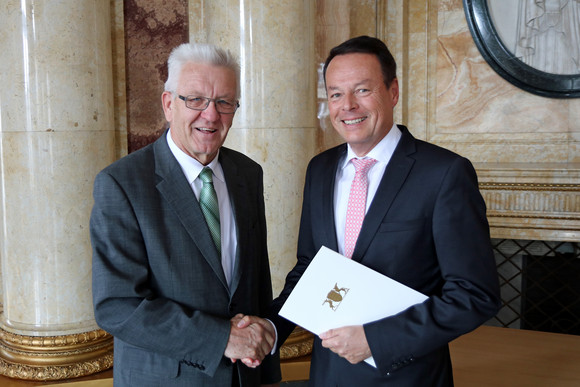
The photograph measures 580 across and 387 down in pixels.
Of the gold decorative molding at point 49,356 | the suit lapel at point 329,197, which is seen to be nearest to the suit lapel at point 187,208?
the suit lapel at point 329,197

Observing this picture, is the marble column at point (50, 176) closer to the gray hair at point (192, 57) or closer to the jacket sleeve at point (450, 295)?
the gray hair at point (192, 57)

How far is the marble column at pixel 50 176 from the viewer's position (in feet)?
11.2

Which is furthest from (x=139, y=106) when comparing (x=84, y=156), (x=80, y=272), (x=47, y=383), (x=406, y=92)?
(x=406, y=92)

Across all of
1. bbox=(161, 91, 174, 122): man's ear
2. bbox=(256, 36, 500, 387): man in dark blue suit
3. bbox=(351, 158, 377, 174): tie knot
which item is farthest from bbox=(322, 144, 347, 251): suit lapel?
bbox=(161, 91, 174, 122): man's ear

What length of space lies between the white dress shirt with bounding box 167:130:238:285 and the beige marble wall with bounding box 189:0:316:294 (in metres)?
1.68

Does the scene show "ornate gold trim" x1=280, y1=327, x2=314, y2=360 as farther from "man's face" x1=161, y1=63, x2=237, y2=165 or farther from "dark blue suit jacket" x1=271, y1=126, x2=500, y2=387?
"man's face" x1=161, y1=63, x2=237, y2=165

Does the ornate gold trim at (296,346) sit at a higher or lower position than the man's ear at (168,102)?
lower

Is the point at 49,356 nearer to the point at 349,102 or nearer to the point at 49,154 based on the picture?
the point at 49,154

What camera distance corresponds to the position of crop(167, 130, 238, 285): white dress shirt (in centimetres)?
203

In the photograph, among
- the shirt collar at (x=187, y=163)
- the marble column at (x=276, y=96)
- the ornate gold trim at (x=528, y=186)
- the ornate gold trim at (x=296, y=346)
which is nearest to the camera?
the shirt collar at (x=187, y=163)

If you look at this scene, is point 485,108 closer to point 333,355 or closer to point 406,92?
point 406,92

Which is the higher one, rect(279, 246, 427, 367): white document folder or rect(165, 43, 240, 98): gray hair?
rect(165, 43, 240, 98): gray hair

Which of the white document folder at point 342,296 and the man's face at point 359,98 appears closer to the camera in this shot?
the white document folder at point 342,296

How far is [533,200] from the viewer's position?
16.1ft
